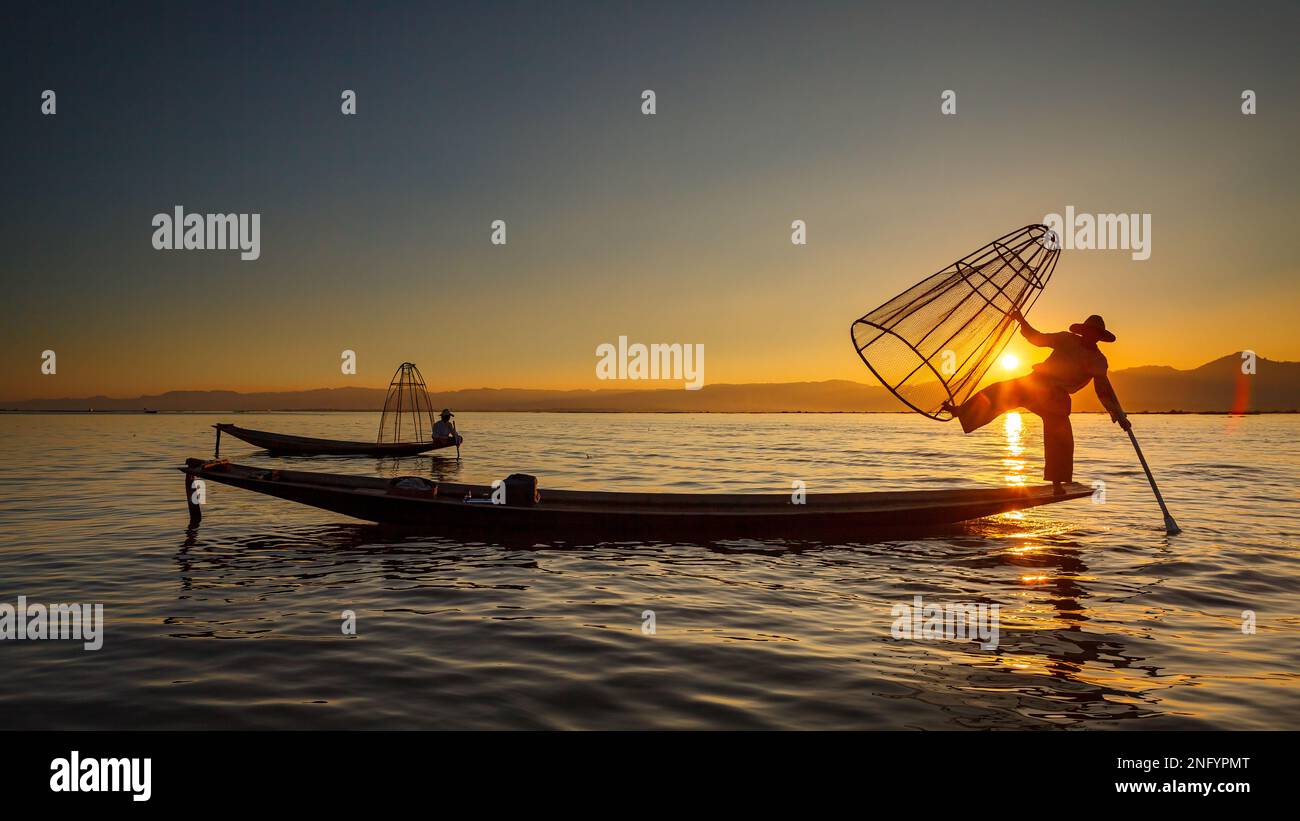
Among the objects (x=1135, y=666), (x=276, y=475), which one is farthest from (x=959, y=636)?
(x=276, y=475)

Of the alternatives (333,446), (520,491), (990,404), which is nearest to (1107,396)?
(990,404)

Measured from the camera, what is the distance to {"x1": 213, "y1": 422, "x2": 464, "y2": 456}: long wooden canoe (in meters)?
43.4

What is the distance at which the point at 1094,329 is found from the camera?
15.0m

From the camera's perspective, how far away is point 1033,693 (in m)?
7.79

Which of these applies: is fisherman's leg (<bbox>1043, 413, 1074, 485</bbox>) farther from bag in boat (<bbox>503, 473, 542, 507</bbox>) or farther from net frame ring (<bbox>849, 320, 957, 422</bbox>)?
bag in boat (<bbox>503, 473, 542, 507</bbox>)

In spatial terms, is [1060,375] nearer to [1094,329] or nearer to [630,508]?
[1094,329]

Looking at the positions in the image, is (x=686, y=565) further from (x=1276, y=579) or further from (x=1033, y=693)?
(x=1276, y=579)

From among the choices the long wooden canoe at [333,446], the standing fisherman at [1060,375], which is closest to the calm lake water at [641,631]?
the standing fisherman at [1060,375]

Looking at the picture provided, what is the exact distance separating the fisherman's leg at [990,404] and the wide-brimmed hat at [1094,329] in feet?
5.58

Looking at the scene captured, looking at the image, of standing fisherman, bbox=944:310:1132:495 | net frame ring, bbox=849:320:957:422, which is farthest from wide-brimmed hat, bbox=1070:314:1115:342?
net frame ring, bbox=849:320:957:422

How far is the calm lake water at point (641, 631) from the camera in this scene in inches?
293

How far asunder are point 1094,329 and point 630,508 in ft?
34.9

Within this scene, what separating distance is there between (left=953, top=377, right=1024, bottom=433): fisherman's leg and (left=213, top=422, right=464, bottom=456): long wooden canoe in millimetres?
33717
